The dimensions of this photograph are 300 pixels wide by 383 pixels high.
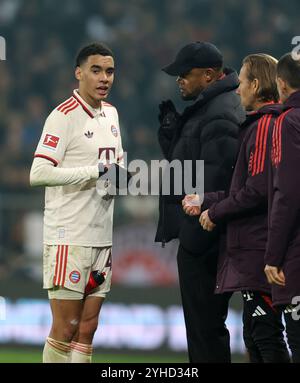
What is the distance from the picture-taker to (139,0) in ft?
51.0

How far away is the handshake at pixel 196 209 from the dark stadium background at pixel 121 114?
16.1ft

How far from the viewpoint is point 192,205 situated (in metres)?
5.45

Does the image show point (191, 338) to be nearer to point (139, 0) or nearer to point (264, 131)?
point (264, 131)

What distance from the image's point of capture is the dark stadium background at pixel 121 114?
1051cm

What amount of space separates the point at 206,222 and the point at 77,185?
931mm

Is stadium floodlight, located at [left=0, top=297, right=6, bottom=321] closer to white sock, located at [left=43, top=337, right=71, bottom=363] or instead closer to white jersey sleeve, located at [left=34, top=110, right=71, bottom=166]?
white sock, located at [left=43, top=337, right=71, bottom=363]

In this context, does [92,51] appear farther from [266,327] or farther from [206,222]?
[266,327]

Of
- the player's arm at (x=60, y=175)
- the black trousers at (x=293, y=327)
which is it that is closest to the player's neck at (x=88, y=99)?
the player's arm at (x=60, y=175)

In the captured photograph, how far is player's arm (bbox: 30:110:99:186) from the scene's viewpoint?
18.8 ft

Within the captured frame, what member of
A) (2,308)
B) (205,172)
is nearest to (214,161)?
(205,172)

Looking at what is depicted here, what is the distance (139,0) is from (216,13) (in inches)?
48.2

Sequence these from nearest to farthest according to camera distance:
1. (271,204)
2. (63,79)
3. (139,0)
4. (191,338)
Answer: (271,204) < (191,338) < (63,79) < (139,0)

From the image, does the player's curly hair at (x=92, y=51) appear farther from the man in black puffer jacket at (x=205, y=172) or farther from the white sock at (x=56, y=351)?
the white sock at (x=56, y=351)
